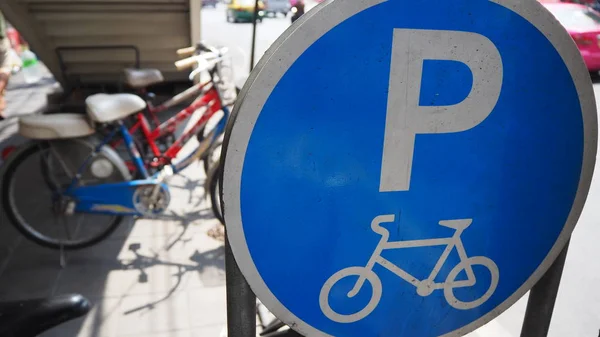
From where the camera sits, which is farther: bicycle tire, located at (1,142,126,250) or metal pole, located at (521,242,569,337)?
bicycle tire, located at (1,142,126,250)

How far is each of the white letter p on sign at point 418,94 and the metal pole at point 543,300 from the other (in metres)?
0.45

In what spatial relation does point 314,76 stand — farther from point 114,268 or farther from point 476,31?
point 114,268

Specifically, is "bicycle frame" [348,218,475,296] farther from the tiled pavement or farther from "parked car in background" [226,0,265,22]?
"parked car in background" [226,0,265,22]

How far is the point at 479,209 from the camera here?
100cm

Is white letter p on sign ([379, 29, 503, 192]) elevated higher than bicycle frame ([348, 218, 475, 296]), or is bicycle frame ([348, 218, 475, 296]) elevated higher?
white letter p on sign ([379, 29, 503, 192])

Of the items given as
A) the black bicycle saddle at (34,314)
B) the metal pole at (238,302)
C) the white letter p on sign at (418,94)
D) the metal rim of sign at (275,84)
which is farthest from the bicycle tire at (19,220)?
the white letter p on sign at (418,94)

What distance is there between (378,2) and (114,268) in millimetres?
3246

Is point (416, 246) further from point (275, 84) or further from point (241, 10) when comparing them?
point (241, 10)

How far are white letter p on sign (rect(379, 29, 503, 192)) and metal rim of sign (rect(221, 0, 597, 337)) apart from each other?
3.5 inches

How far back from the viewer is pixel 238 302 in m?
1.00

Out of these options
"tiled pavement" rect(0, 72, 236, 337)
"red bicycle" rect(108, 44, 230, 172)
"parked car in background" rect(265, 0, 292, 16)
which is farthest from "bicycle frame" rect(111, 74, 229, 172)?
"parked car in background" rect(265, 0, 292, 16)

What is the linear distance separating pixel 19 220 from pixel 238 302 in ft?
11.0

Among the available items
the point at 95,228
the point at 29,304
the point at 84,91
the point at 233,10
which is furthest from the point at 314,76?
the point at 233,10

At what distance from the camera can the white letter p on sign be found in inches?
33.6
